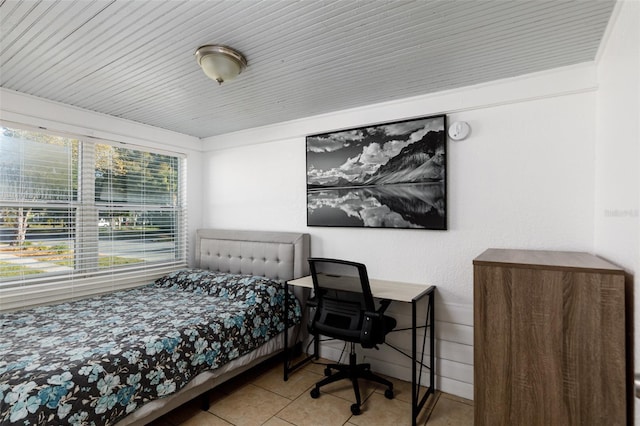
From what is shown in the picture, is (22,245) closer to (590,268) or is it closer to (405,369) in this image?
(405,369)

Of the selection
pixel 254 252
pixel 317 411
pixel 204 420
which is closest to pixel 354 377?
pixel 317 411

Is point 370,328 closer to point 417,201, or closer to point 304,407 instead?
point 304,407

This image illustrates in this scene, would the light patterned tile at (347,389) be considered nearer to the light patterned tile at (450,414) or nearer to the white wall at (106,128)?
the light patterned tile at (450,414)

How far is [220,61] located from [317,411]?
7.99ft

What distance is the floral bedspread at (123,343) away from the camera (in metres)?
1.49

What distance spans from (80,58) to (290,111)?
1.59m

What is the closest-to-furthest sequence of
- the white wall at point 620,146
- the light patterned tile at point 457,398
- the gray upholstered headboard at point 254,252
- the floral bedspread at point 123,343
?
1. the white wall at point 620,146
2. the floral bedspread at point 123,343
3. the light patterned tile at point 457,398
4. the gray upholstered headboard at point 254,252

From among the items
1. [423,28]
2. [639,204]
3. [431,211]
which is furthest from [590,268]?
[423,28]

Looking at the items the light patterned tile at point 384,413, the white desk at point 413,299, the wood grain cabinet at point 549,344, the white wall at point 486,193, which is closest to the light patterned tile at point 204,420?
the white desk at point 413,299

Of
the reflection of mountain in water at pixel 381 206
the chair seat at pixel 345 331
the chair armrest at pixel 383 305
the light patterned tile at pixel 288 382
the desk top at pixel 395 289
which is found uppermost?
the reflection of mountain in water at pixel 381 206

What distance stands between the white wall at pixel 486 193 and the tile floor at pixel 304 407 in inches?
10.5

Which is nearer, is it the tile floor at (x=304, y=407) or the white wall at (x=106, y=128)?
the tile floor at (x=304, y=407)

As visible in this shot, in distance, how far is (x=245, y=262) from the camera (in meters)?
3.38

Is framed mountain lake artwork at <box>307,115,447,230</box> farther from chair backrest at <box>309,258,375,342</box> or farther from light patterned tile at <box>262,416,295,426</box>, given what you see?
light patterned tile at <box>262,416,295,426</box>
